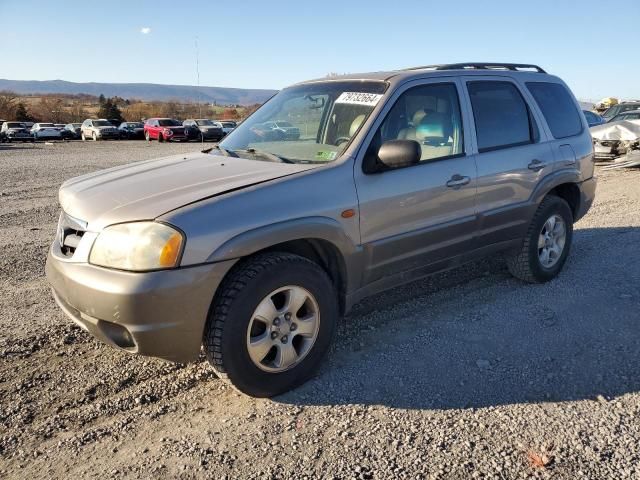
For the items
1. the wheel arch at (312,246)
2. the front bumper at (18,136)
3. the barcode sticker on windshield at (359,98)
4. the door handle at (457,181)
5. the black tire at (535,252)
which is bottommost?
the front bumper at (18,136)

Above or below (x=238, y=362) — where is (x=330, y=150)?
above

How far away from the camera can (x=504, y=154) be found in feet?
14.0

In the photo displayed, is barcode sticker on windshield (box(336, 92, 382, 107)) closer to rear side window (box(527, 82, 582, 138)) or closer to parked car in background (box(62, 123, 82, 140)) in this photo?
rear side window (box(527, 82, 582, 138))

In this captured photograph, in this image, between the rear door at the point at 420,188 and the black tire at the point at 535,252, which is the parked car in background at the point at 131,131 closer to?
the black tire at the point at 535,252

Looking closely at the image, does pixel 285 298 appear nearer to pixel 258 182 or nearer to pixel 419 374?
pixel 258 182

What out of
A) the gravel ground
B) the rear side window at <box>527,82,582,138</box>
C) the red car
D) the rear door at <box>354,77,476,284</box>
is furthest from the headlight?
the red car

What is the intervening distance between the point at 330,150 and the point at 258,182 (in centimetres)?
66

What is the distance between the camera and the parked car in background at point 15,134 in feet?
119

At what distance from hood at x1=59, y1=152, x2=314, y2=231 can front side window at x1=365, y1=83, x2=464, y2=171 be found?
2.41ft

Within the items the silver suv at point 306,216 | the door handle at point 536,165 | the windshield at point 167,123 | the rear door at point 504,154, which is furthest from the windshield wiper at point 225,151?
the windshield at point 167,123

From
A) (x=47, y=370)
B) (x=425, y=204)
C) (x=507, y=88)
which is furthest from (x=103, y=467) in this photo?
(x=507, y=88)

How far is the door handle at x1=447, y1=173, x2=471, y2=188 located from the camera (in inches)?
149

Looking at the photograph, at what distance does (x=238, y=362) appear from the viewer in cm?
285

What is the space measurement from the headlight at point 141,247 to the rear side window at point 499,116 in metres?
2.54
